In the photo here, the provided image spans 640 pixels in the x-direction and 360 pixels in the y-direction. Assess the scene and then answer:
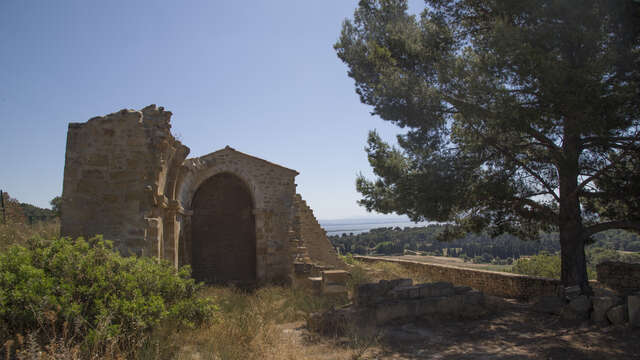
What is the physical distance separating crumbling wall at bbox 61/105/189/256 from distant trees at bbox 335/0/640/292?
518 centimetres

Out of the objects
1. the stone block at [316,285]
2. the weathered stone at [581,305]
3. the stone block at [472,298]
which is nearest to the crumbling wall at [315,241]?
the stone block at [316,285]

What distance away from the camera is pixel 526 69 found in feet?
21.9

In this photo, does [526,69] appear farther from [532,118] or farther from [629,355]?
[629,355]

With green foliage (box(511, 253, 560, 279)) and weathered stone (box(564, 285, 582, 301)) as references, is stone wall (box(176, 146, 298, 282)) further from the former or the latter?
green foliage (box(511, 253, 560, 279))

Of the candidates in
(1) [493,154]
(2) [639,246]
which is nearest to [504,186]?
(1) [493,154]

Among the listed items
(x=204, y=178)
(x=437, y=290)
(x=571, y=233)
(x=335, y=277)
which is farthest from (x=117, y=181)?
(x=571, y=233)

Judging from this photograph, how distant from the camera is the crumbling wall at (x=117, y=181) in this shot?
668 cm

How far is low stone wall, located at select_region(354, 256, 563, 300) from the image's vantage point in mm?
8711

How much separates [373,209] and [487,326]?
434 cm

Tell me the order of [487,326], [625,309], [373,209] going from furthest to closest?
[373,209] < [487,326] < [625,309]

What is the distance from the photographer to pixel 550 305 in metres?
7.18

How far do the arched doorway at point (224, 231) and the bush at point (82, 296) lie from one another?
6874 mm

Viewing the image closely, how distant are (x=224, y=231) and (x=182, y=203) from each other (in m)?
2.22

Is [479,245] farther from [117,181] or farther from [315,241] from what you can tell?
[117,181]
